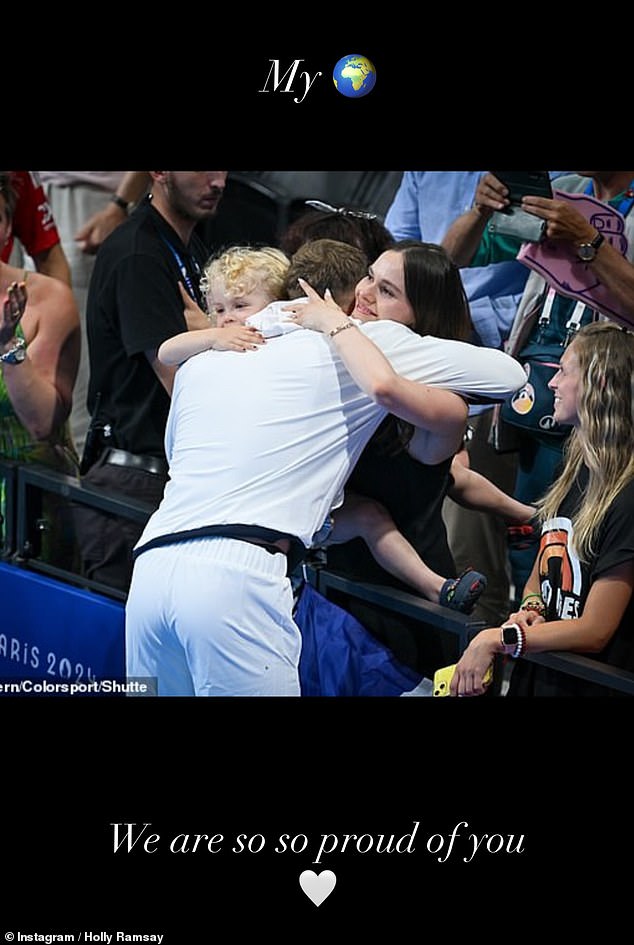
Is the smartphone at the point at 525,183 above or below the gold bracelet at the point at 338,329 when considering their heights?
above

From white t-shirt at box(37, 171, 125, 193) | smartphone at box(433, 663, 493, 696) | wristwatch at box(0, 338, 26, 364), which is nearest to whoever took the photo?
smartphone at box(433, 663, 493, 696)

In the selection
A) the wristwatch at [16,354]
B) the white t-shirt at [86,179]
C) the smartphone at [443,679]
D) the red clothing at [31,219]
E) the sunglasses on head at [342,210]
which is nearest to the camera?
the smartphone at [443,679]

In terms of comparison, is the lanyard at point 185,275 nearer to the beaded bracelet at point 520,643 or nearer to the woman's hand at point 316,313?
the woman's hand at point 316,313

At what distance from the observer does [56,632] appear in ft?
11.5

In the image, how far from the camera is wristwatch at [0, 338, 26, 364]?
3615mm

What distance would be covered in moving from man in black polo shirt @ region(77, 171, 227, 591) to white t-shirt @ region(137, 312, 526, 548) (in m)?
0.30

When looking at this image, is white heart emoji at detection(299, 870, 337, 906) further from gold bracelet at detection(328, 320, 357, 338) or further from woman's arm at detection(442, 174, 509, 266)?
woman's arm at detection(442, 174, 509, 266)

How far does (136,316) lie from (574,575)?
106cm

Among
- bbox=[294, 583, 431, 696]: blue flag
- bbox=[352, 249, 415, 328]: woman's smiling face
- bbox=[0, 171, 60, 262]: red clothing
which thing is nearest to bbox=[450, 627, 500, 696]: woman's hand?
bbox=[294, 583, 431, 696]: blue flag

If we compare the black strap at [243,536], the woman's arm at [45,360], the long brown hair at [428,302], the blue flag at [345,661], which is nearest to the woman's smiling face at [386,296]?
the long brown hair at [428,302]

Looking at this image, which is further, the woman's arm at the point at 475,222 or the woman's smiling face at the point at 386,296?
the woman's arm at the point at 475,222

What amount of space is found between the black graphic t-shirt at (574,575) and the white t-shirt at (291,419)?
0.29m

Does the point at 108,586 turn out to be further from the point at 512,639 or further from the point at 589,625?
the point at 589,625
